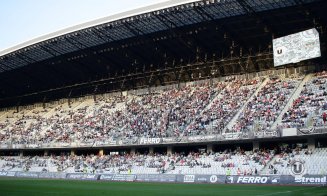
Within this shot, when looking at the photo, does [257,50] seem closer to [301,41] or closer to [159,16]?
[301,41]

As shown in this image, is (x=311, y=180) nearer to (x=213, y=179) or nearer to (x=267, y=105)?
(x=213, y=179)

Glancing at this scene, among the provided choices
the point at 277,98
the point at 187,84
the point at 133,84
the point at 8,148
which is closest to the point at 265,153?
the point at 277,98

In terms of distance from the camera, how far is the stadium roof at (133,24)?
51.9 meters

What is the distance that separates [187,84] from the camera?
68.8 m

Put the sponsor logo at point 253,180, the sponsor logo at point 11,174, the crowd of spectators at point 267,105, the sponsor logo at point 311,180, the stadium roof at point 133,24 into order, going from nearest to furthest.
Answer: the sponsor logo at point 311,180 → the sponsor logo at point 253,180 → the crowd of spectators at point 267,105 → the stadium roof at point 133,24 → the sponsor logo at point 11,174

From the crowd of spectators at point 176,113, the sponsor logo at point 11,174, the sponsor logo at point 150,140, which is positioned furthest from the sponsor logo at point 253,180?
the sponsor logo at point 11,174

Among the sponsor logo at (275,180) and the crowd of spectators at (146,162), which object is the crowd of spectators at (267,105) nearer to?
the crowd of spectators at (146,162)

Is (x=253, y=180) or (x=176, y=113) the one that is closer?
(x=253, y=180)

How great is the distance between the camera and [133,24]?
5884 centimetres

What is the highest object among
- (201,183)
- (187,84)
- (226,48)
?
(226,48)

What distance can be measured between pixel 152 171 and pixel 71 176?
40.2ft

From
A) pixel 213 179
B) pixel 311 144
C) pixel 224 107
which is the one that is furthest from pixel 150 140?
pixel 311 144

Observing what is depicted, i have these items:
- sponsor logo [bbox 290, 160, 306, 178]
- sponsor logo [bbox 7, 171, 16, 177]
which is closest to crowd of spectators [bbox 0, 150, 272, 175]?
sponsor logo [bbox 7, 171, 16, 177]

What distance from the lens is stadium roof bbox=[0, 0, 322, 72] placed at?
51.9m
